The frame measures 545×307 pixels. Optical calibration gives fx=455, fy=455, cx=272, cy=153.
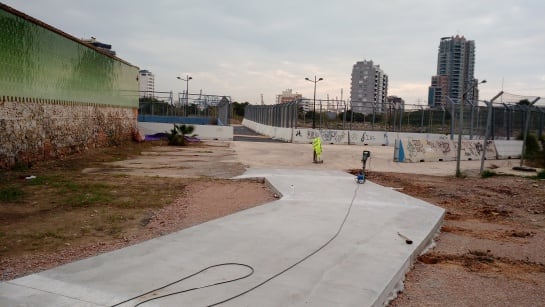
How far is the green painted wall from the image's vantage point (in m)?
14.4

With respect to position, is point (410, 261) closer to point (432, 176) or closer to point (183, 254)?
point (183, 254)

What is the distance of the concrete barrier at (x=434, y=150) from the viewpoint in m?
24.0

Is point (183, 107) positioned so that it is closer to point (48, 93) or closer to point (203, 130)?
point (203, 130)

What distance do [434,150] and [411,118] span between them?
51.0ft

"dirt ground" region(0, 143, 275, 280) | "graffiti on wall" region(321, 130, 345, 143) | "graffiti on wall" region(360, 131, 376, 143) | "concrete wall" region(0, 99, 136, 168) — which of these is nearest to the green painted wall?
"concrete wall" region(0, 99, 136, 168)

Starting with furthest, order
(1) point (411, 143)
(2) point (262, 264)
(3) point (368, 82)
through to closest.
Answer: (3) point (368, 82)
(1) point (411, 143)
(2) point (262, 264)

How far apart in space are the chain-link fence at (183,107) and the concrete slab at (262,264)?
27.9m

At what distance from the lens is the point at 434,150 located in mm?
25594

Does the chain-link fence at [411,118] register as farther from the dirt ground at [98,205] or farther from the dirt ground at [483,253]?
the dirt ground at [98,205]

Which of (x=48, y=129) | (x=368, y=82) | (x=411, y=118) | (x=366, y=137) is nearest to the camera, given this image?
(x=48, y=129)

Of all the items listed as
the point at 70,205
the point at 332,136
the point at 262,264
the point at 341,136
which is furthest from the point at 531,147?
the point at 262,264

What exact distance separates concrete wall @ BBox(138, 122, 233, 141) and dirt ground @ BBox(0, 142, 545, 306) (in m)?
17.4

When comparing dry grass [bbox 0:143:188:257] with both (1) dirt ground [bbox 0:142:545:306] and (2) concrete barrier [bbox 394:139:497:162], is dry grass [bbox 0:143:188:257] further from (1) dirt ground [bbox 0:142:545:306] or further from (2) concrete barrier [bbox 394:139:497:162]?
(2) concrete barrier [bbox 394:139:497:162]

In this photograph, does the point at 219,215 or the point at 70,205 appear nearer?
the point at 219,215
